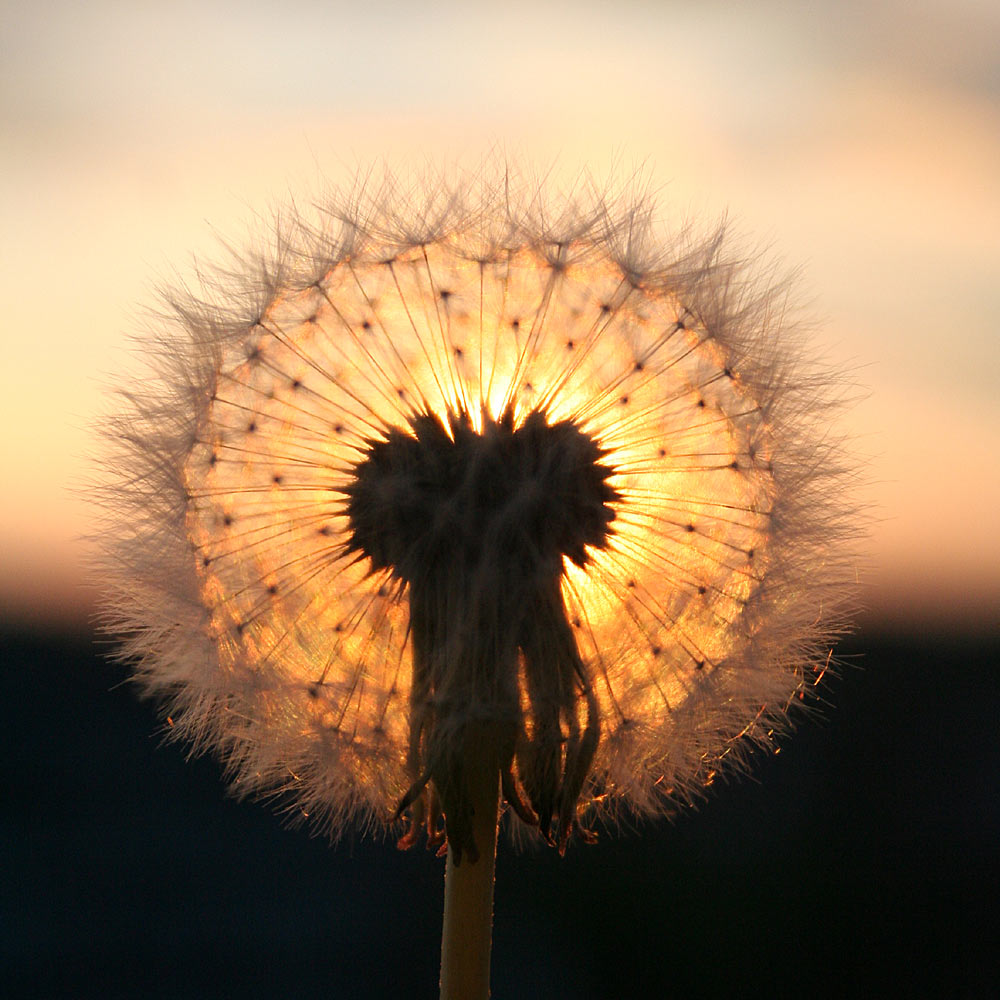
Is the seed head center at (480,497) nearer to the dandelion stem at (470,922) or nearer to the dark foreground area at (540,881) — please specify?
the dandelion stem at (470,922)

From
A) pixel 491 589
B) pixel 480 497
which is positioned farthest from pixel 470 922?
pixel 480 497

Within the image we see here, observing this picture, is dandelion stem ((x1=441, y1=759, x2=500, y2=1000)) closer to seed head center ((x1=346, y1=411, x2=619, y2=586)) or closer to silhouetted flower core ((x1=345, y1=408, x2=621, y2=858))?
silhouetted flower core ((x1=345, y1=408, x2=621, y2=858))

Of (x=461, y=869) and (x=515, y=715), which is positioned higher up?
(x=515, y=715)

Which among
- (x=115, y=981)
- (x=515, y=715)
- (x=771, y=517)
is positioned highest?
(x=771, y=517)

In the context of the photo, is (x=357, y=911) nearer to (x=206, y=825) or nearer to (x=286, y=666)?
(x=206, y=825)

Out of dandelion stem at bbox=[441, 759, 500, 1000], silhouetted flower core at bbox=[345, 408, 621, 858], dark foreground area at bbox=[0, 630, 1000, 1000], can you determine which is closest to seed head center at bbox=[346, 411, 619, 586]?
silhouetted flower core at bbox=[345, 408, 621, 858]

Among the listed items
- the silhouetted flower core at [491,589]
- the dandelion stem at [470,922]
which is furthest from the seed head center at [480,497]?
the dandelion stem at [470,922]

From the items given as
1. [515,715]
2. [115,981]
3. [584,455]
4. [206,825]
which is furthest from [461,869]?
[206,825]
